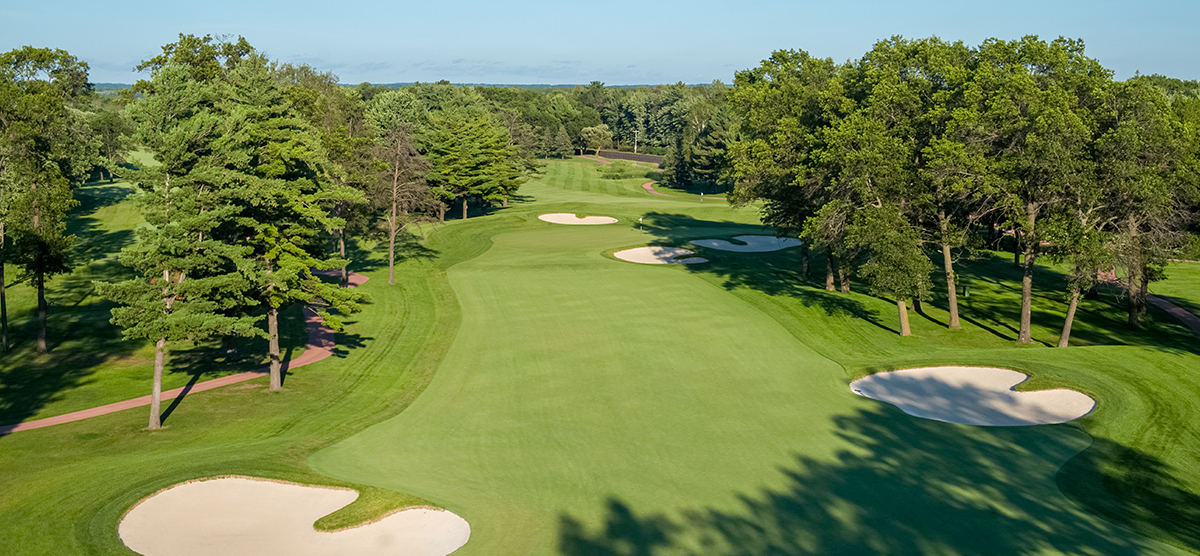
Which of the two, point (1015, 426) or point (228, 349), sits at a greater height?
point (1015, 426)

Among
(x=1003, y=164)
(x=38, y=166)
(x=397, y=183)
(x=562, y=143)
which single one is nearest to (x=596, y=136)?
(x=562, y=143)

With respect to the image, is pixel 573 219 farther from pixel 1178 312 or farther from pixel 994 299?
pixel 1178 312

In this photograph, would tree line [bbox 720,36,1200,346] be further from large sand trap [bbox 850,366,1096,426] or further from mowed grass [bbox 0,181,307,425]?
mowed grass [bbox 0,181,307,425]

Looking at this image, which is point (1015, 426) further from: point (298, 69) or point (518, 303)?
point (298, 69)

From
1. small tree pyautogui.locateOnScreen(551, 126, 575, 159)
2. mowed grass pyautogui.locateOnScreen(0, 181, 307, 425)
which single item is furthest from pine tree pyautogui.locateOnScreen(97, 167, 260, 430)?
small tree pyautogui.locateOnScreen(551, 126, 575, 159)

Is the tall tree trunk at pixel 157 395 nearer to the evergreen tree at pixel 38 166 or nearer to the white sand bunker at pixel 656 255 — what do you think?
the evergreen tree at pixel 38 166

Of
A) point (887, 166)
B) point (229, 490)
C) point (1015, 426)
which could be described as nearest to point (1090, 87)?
point (887, 166)
